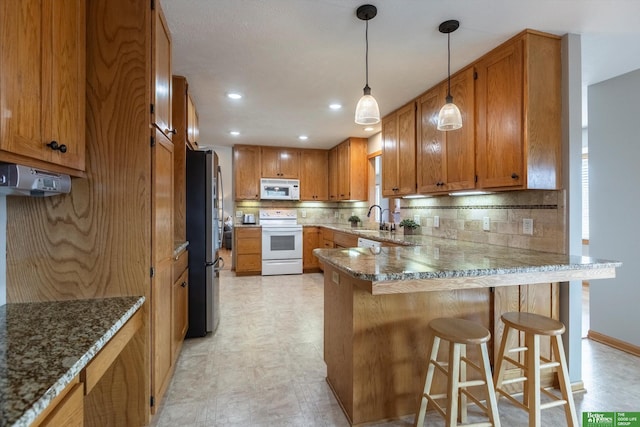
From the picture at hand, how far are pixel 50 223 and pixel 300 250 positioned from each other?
443cm

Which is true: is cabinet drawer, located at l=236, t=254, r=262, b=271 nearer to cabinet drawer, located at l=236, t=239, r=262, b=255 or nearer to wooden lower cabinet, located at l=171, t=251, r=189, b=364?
cabinet drawer, located at l=236, t=239, r=262, b=255

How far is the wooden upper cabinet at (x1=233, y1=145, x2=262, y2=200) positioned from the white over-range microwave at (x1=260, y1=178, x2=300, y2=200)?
12 cm

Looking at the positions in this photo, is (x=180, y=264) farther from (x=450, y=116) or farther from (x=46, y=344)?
(x=450, y=116)

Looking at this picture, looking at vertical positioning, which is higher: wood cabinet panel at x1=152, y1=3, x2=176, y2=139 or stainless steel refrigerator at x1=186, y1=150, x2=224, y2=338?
wood cabinet panel at x1=152, y1=3, x2=176, y2=139

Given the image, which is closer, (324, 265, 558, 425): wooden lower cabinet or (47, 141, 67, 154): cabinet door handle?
(47, 141, 67, 154): cabinet door handle

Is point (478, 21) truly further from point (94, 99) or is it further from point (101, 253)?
point (101, 253)

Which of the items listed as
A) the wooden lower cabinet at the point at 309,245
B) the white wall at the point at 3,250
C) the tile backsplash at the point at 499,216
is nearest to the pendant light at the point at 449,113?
the tile backsplash at the point at 499,216

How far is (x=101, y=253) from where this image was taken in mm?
1485

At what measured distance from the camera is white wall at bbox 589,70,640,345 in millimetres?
2684

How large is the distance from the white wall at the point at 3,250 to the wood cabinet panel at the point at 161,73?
2.38 feet

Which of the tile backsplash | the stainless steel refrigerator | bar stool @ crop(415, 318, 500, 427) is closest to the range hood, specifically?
the stainless steel refrigerator

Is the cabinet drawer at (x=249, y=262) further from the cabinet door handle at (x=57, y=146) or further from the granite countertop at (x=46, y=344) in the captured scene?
the cabinet door handle at (x=57, y=146)

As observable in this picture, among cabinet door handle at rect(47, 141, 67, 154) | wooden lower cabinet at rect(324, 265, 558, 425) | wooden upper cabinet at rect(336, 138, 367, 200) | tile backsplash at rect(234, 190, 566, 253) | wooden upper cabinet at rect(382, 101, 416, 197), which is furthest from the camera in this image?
wooden upper cabinet at rect(336, 138, 367, 200)

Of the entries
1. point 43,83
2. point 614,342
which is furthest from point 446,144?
point 43,83
